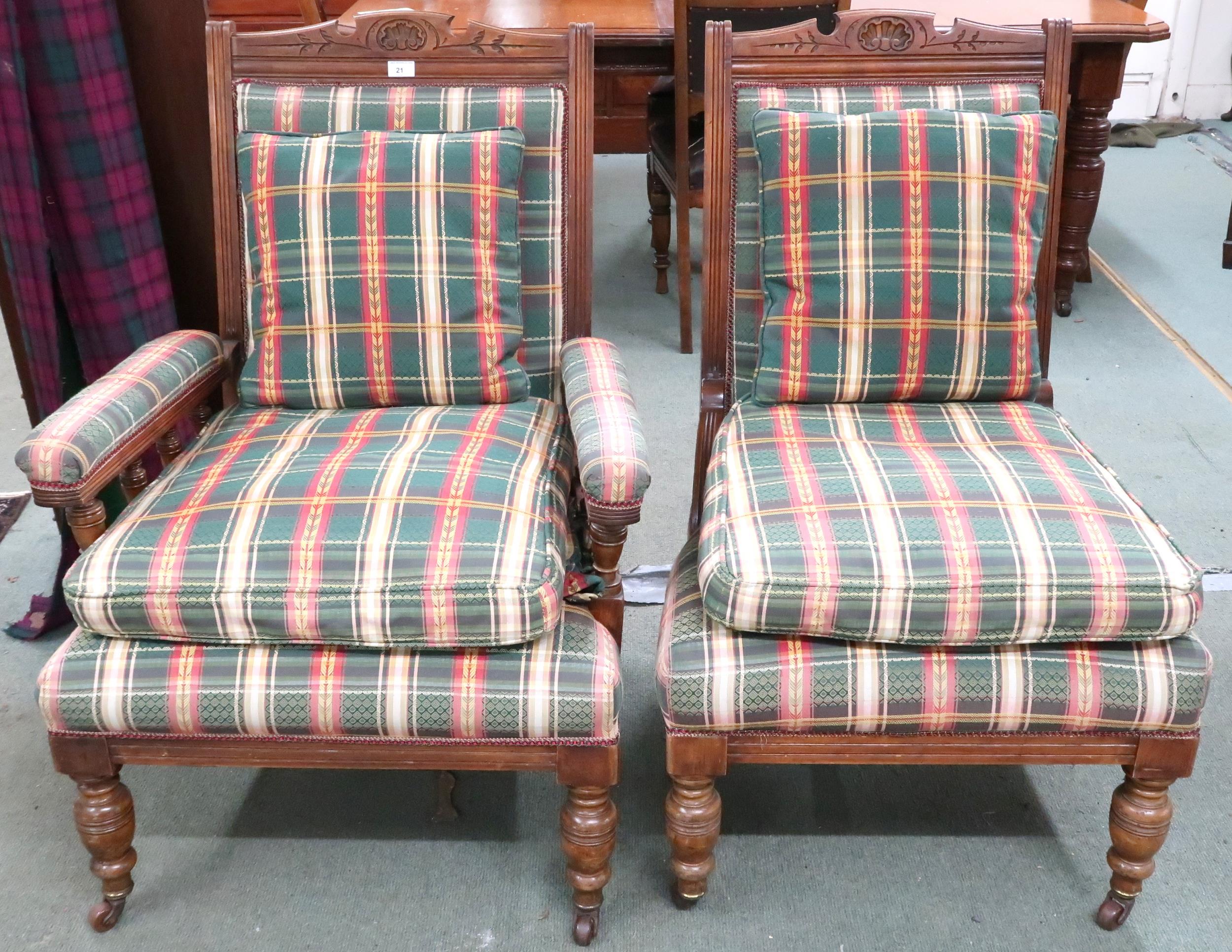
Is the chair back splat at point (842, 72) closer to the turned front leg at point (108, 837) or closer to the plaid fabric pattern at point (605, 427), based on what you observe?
the plaid fabric pattern at point (605, 427)

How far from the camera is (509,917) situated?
146 cm

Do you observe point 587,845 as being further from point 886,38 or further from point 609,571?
point 886,38

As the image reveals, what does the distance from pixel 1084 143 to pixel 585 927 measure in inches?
93.8

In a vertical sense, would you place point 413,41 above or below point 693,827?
above

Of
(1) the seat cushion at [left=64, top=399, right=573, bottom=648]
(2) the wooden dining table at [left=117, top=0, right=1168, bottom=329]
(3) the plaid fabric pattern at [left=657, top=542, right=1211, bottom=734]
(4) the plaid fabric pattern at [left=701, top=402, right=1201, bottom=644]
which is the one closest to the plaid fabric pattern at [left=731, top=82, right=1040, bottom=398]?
(4) the plaid fabric pattern at [left=701, top=402, right=1201, bottom=644]

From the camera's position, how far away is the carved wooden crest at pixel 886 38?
1646mm

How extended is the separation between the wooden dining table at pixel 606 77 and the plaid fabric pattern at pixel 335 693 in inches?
35.4

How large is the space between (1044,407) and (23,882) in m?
1.55

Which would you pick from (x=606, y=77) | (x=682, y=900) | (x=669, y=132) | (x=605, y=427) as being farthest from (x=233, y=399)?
(x=606, y=77)

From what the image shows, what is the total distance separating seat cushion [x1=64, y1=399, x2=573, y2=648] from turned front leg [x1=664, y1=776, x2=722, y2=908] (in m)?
0.26

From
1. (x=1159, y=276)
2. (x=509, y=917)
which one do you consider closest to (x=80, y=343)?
(x=509, y=917)

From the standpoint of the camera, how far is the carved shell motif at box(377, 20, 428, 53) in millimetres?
1686

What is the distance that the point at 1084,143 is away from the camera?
2.91 meters

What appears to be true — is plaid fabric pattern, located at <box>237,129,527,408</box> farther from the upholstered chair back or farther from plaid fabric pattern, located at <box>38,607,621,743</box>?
plaid fabric pattern, located at <box>38,607,621,743</box>
